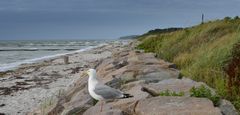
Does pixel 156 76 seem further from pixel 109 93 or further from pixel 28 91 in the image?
pixel 28 91

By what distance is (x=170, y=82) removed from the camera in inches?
339

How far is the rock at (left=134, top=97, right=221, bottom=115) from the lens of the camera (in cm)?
607

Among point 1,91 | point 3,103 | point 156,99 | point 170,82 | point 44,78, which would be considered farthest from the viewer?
point 44,78

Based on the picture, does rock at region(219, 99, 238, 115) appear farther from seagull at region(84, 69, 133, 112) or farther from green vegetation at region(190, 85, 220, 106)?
seagull at region(84, 69, 133, 112)

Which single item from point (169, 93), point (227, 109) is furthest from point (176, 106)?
point (169, 93)

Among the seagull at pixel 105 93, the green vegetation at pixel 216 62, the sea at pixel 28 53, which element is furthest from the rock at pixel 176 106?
the sea at pixel 28 53

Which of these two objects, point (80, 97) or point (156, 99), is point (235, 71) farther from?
point (80, 97)

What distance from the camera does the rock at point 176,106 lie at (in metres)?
6.07

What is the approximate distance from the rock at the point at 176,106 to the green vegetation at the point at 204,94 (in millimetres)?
352

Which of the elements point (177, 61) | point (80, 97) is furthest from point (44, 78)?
point (80, 97)

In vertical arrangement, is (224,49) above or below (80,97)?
above

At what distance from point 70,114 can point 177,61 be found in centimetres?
591

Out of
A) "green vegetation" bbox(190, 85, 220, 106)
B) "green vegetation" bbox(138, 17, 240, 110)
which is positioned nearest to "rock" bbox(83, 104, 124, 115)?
"green vegetation" bbox(190, 85, 220, 106)

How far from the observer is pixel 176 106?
251 inches
